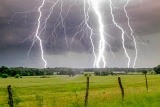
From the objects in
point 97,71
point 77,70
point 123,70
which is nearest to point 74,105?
point 77,70

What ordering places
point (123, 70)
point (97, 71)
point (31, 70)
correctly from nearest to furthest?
1. point (97, 71)
2. point (31, 70)
3. point (123, 70)

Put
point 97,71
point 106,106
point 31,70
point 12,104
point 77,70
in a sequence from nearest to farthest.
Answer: point 12,104 → point 106,106 → point 77,70 → point 97,71 → point 31,70

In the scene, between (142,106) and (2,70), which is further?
(2,70)

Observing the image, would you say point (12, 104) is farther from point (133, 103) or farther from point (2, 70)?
point (2, 70)

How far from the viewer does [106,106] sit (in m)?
15.2

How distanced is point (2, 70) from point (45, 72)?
17038 millimetres

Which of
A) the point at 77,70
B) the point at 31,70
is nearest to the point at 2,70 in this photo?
A: the point at 31,70

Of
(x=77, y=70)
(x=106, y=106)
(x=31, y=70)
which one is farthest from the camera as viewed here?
(x=31, y=70)

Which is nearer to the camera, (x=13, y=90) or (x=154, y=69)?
(x=13, y=90)

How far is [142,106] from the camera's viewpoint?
14.7m

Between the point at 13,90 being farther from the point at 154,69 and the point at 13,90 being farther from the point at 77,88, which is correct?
the point at 154,69

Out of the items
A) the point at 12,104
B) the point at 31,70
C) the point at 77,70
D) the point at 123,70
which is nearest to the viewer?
the point at 12,104

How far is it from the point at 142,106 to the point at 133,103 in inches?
51.9

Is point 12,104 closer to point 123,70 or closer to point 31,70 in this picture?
point 31,70
